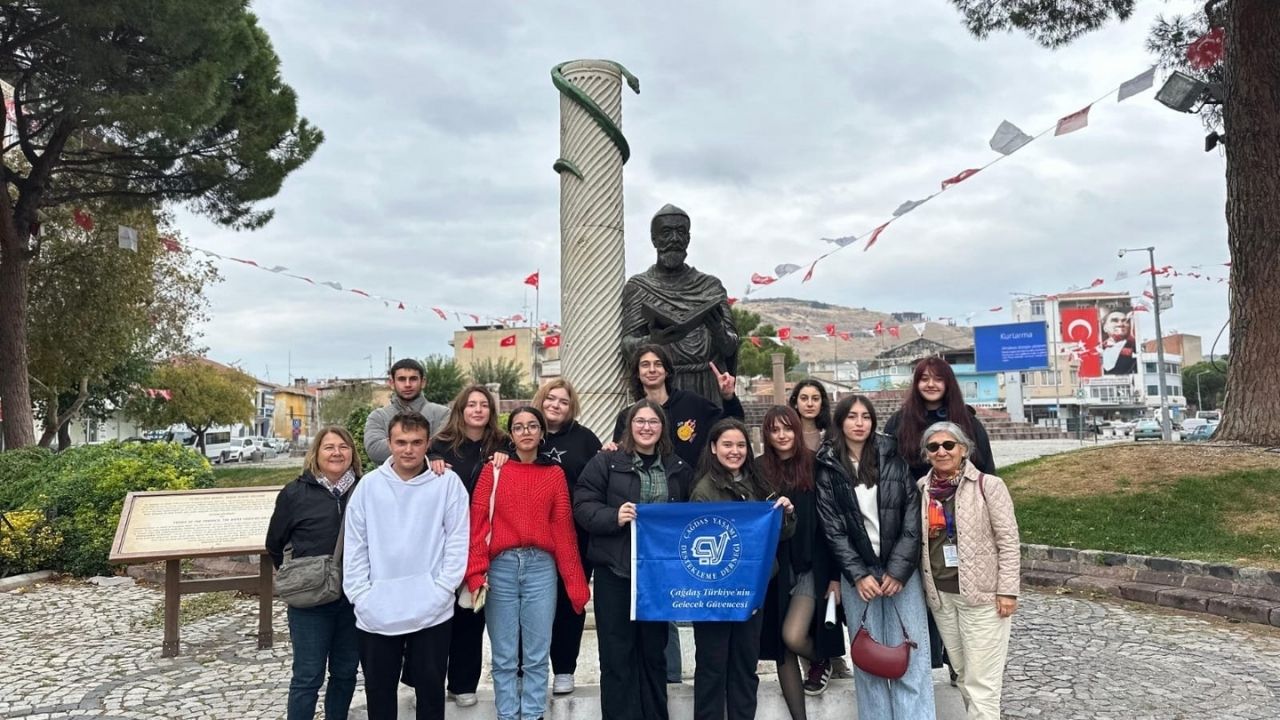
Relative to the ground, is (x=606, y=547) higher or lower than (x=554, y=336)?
lower

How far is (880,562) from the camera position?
370cm

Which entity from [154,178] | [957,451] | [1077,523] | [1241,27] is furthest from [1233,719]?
[154,178]

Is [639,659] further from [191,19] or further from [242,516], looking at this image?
[191,19]

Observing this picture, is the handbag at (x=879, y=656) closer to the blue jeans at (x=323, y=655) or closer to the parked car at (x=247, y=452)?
the blue jeans at (x=323, y=655)

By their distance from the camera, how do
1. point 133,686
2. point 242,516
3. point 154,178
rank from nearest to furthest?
point 133,686 < point 242,516 < point 154,178

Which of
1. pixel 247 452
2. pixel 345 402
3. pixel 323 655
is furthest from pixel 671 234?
pixel 345 402

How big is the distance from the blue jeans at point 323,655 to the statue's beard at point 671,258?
2931mm

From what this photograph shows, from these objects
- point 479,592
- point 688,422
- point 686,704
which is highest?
point 688,422

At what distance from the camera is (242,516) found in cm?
666

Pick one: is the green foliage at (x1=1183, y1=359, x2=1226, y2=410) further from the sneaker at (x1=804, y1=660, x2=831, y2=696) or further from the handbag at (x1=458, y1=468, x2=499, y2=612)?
the handbag at (x1=458, y1=468, x2=499, y2=612)

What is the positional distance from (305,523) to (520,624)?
1.14 meters

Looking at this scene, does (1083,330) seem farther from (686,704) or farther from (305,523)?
(305,523)

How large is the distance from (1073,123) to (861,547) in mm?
7631

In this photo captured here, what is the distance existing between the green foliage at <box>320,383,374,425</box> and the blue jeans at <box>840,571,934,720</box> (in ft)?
148
